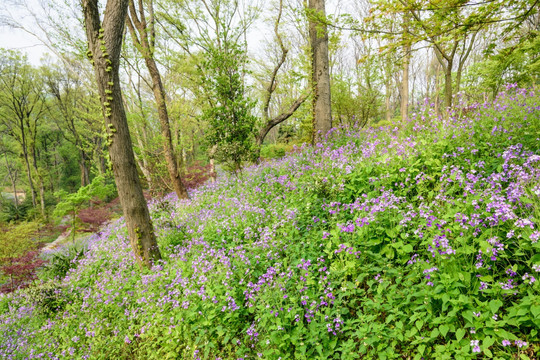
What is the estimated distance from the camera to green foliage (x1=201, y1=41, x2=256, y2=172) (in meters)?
7.89

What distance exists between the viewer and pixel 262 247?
3725mm

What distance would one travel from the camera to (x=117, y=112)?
4613 millimetres

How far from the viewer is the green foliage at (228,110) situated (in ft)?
25.9

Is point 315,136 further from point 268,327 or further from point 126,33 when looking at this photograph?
point 126,33

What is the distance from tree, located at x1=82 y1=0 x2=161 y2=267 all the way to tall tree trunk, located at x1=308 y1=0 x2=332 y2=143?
16.5 feet

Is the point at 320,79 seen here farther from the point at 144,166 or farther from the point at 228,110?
the point at 144,166

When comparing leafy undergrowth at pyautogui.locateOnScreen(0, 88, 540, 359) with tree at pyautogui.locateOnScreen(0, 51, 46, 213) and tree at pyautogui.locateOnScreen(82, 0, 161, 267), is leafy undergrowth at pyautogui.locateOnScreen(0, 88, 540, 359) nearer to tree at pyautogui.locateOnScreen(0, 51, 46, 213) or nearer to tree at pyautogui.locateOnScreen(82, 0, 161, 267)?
tree at pyautogui.locateOnScreen(82, 0, 161, 267)

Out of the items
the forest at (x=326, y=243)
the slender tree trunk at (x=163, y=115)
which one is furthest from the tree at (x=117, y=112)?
the slender tree trunk at (x=163, y=115)

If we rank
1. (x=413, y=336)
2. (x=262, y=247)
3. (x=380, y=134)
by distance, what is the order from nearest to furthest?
(x=413, y=336) < (x=262, y=247) < (x=380, y=134)

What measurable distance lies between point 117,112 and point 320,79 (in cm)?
552

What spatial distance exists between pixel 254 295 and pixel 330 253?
3.37 feet

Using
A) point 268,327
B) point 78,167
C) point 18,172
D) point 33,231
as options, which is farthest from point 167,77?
point 18,172


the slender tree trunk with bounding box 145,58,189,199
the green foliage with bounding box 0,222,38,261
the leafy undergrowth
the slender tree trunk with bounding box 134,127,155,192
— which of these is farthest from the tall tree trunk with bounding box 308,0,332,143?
the green foliage with bounding box 0,222,38,261

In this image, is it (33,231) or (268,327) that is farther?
(33,231)
